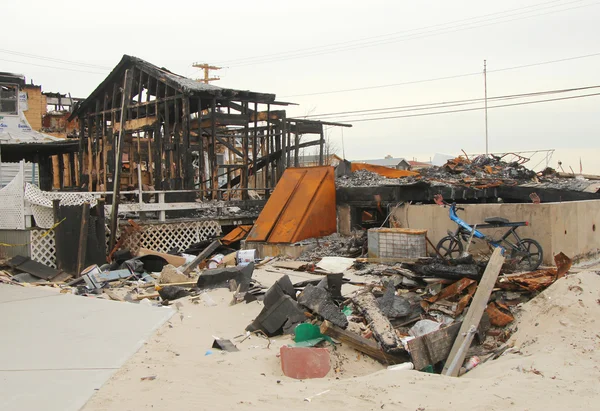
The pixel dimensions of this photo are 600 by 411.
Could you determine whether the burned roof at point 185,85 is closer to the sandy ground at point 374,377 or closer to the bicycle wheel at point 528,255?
the bicycle wheel at point 528,255

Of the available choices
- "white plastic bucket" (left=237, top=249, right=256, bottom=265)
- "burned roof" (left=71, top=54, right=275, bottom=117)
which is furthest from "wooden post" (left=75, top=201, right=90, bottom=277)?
"burned roof" (left=71, top=54, right=275, bottom=117)

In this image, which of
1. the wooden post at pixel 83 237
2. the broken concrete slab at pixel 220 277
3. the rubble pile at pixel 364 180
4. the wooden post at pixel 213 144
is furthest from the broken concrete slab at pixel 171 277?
the rubble pile at pixel 364 180

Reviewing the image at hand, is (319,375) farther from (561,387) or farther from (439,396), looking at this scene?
(561,387)

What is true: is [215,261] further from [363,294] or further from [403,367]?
[403,367]

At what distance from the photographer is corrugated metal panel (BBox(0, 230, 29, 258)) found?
1270cm

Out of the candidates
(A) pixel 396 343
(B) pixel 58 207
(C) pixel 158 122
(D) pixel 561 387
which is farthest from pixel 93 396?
(C) pixel 158 122

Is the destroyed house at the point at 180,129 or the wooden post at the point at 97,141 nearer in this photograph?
the destroyed house at the point at 180,129

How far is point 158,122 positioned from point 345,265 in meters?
9.50

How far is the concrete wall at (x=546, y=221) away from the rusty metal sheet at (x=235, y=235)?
494 cm

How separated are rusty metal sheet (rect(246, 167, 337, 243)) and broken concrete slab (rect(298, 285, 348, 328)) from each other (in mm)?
5865

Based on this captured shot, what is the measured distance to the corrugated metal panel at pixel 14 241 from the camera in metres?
12.7

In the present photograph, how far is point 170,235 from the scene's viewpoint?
15156 mm

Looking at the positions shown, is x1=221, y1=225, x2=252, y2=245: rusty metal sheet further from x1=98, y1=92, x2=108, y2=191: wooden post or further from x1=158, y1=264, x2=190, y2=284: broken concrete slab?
x1=98, y1=92, x2=108, y2=191: wooden post

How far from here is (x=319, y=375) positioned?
5703 millimetres
